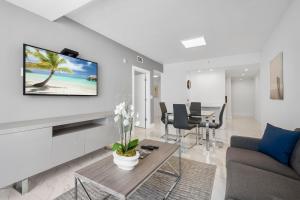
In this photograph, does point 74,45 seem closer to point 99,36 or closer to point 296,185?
point 99,36

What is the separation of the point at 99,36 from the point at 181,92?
12.6ft

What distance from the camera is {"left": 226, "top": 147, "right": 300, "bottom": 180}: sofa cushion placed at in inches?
54.4

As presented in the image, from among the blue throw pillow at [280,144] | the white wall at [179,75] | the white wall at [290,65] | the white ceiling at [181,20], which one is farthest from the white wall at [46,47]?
the white wall at [290,65]

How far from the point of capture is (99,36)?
131 inches

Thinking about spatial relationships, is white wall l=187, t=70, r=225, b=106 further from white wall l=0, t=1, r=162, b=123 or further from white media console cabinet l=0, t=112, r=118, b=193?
white media console cabinet l=0, t=112, r=118, b=193

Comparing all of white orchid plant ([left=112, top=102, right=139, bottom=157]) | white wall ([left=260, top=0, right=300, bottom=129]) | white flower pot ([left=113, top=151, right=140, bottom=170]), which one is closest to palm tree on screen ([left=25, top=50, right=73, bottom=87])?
white orchid plant ([left=112, top=102, right=139, bottom=157])

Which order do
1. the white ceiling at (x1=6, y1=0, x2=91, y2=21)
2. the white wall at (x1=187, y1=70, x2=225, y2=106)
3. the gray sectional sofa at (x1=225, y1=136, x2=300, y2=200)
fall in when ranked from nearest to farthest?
the gray sectional sofa at (x1=225, y1=136, x2=300, y2=200) < the white ceiling at (x1=6, y1=0, x2=91, y2=21) < the white wall at (x1=187, y1=70, x2=225, y2=106)

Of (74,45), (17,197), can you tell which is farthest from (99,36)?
(17,197)

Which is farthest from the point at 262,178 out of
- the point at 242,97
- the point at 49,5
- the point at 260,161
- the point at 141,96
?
the point at 242,97

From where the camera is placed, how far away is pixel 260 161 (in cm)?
158

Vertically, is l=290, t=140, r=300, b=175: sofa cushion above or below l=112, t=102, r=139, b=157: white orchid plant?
below

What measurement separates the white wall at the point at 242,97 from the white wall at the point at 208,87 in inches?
139

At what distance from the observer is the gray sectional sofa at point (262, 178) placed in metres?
1.03

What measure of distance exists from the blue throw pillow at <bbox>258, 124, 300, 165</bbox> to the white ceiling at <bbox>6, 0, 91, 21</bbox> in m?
2.94
